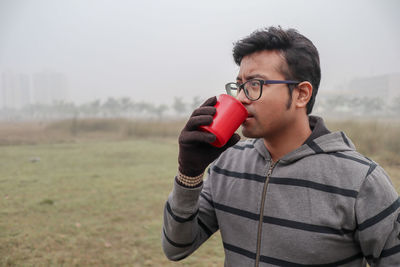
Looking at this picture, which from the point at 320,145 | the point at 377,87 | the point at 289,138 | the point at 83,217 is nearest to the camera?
the point at 320,145

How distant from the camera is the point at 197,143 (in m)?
1.27

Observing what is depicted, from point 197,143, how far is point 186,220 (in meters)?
0.36

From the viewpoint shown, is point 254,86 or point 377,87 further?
point 377,87

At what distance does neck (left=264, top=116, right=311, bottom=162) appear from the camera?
1468 mm

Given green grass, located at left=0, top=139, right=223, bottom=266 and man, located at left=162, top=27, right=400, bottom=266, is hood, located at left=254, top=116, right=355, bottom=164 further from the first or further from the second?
green grass, located at left=0, top=139, right=223, bottom=266

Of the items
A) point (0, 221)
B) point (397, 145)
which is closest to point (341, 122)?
point (397, 145)

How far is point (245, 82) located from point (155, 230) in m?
3.71

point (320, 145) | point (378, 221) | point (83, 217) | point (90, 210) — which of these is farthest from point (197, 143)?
point (90, 210)

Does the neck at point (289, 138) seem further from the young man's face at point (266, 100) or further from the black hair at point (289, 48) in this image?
the black hair at point (289, 48)

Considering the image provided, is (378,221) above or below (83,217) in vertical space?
above

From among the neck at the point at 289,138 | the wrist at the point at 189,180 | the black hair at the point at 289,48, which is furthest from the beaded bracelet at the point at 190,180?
the black hair at the point at 289,48

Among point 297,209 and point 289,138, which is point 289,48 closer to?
point 289,138

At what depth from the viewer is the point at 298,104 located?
143cm

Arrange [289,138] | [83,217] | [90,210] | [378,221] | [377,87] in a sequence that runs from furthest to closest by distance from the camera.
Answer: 1. [377,87]
2. [90,210]
3. [83,217]
4. [289,138]
5. [378,221]
